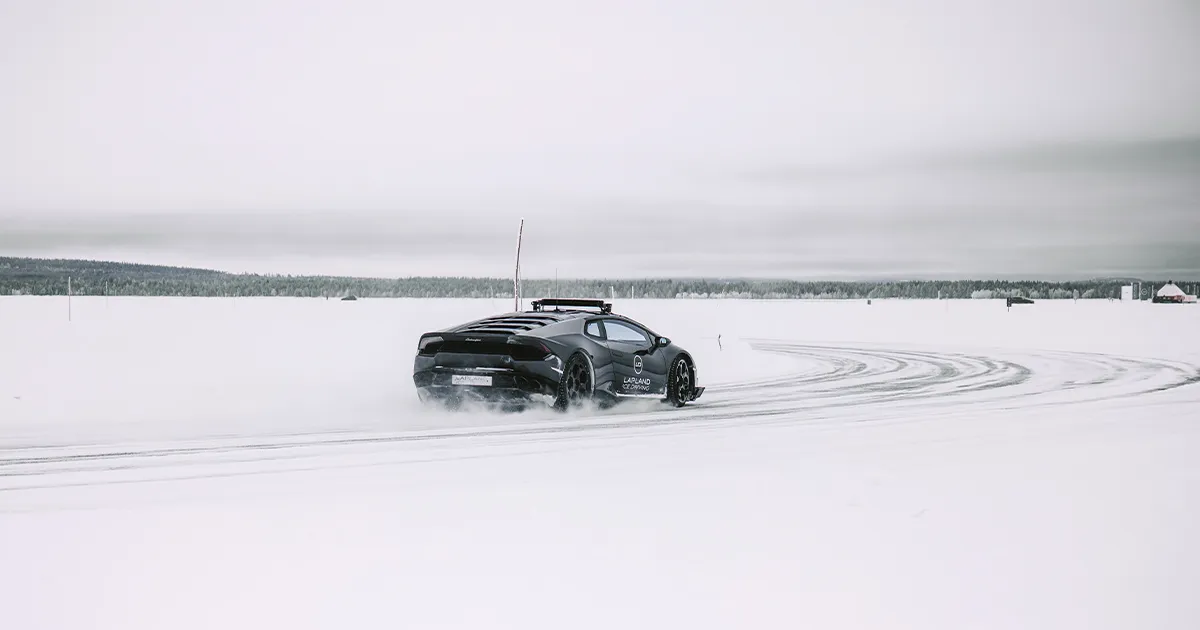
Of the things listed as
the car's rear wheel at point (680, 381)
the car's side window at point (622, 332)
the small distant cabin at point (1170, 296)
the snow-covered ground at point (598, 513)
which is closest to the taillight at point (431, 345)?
the snow-covered ground at point (598, 513)

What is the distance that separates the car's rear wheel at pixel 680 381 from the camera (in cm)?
1576

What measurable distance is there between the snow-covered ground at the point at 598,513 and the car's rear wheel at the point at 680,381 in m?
0.46

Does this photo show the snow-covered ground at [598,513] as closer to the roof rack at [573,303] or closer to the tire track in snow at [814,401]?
the tire track in snow at [814,401]

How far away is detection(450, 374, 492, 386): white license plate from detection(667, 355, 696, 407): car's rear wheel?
3.32 meters

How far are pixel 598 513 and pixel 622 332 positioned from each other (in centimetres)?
819

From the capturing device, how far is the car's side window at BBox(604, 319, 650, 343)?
49.7 feet

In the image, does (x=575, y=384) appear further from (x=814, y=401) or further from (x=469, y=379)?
(x=814, y=401)

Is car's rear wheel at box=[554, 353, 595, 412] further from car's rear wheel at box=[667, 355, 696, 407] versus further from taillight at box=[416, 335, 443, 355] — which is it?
car's rear wheel at box=[667, 355, 696, 407]

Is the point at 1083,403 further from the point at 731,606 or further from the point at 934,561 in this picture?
the point at 731,606

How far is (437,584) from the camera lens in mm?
5496

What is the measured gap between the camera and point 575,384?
1388 centimetres

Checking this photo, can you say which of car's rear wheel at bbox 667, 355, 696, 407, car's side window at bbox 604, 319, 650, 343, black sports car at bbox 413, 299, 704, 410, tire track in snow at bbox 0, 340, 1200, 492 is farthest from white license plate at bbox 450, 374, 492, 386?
car's rear wheel at bbox 667, 355, 696, 407

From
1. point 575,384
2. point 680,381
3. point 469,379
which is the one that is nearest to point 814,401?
point 680,381

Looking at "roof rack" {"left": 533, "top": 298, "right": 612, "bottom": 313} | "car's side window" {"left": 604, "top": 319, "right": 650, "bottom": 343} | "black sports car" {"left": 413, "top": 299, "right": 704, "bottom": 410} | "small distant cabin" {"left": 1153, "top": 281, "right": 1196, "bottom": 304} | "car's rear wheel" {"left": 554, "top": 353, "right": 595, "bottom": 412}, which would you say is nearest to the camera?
"black sports car" {"left": 413, "top": 299, "right": 704, "bottom": 410}
